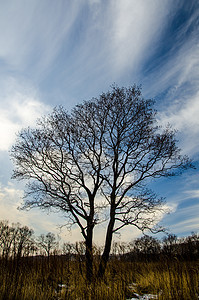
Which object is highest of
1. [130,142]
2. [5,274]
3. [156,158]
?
[130,142]

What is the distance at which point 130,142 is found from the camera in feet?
41.2

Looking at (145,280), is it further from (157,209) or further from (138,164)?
(138,164)

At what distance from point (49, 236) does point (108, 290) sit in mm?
43057

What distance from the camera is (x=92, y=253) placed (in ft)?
19.5

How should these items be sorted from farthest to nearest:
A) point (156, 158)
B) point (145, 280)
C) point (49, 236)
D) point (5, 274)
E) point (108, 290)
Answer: point (49, 236) → point (156, 158) → point (145, 280) → point (108, 290) → point (5, 274)

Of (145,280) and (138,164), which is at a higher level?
(138,164)

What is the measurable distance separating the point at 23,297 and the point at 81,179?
8.15 m

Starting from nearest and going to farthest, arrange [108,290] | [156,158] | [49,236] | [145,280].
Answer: [108,290], [145,280], [156,158], [49,236]

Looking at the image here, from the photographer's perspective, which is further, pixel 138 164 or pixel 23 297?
pixel 138 164

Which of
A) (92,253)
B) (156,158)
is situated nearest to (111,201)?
(156,158)

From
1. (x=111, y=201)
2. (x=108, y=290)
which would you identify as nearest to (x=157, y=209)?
(x=111, y=201)

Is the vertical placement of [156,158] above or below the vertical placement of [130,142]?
below

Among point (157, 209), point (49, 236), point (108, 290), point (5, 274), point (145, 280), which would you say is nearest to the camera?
point (5, 274)

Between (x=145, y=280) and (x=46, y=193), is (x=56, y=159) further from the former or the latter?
(x=145, y=280)
